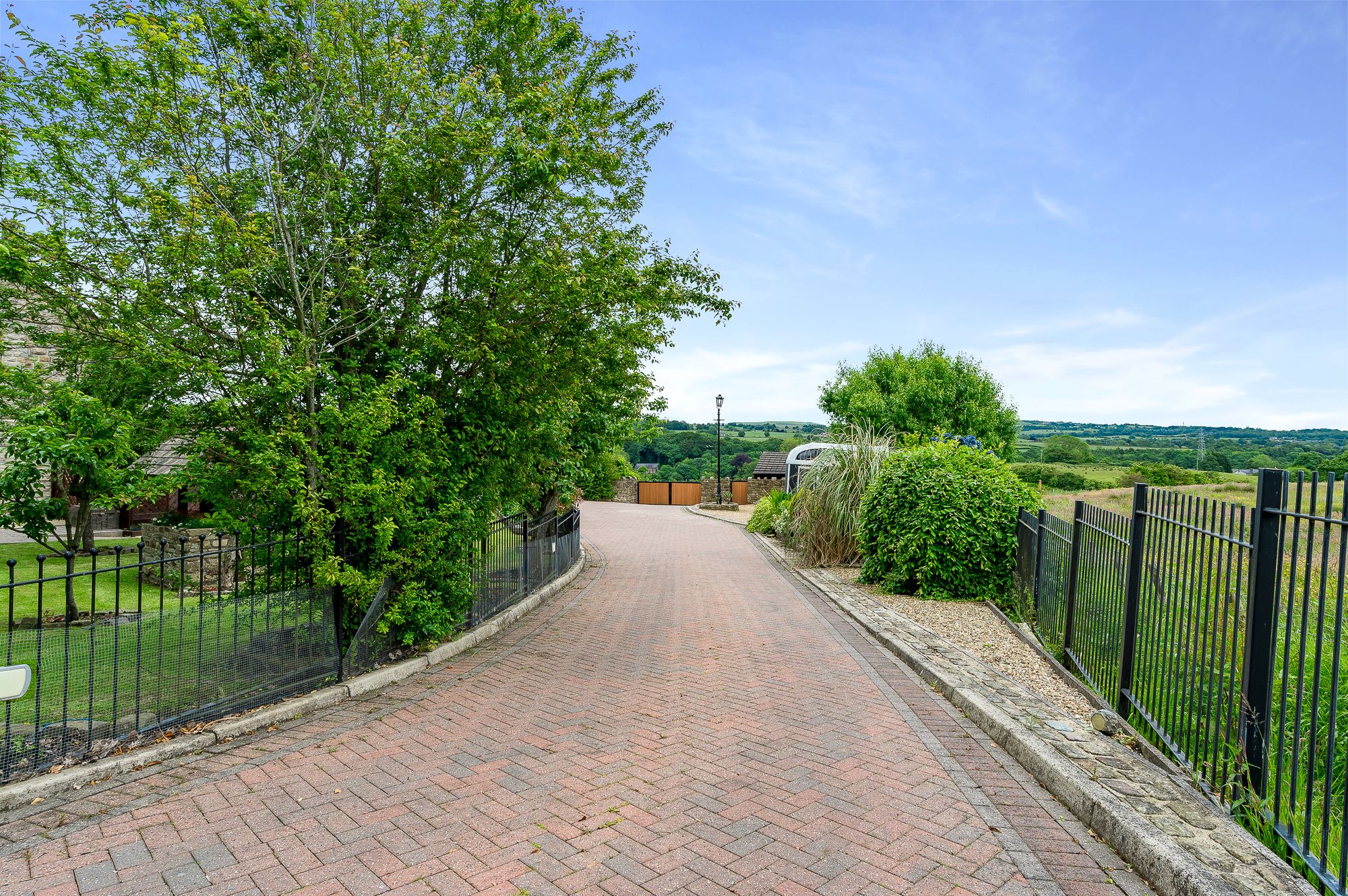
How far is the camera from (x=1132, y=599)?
Result: 5.67 metres

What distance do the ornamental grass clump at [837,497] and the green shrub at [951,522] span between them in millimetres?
2538

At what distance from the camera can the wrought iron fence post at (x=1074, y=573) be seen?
7352 millimetres

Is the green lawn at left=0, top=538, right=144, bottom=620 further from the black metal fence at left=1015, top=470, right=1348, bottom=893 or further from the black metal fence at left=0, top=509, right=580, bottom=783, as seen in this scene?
the black metal fence at left=1015, top=470, right=1348, bottom=893

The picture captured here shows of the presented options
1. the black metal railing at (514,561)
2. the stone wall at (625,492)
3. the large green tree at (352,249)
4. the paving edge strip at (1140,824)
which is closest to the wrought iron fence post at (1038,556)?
the paving edge strip at (1140,824)

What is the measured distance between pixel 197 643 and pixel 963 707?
572cm

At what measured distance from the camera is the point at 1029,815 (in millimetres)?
4238

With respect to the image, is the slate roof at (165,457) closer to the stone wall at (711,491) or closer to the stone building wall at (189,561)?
the stone building wall at (189,561)

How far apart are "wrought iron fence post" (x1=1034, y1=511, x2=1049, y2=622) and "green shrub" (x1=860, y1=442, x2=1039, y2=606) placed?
143 centimetres

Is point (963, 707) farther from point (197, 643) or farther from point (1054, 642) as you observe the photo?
point (197, 643)

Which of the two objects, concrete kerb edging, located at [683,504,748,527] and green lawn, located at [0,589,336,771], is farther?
concrete kerb edging, located at [683,504,748,527]

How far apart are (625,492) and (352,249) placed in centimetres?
4211

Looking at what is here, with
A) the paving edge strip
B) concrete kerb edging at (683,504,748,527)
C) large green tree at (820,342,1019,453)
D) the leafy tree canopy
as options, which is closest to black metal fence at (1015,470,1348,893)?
the paving edge strip

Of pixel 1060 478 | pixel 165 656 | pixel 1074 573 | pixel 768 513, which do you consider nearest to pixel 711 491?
pixel 768 513

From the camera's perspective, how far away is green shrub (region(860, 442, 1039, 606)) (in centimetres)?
1109
